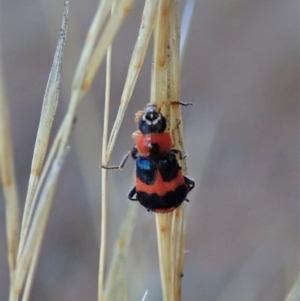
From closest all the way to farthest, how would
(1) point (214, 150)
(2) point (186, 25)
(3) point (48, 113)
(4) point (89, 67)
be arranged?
(4) point (89, 67)
(3) point (48, 113)
(2) point (186, 25)
(1) point (214, 150)

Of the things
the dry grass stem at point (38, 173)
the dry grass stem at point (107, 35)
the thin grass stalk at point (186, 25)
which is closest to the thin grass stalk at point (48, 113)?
the dry grass stem at point (38, 173)

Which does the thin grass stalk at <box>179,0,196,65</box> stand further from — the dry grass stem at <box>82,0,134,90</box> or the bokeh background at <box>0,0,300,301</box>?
the bokeh background at <box>0,0,300,301</box>

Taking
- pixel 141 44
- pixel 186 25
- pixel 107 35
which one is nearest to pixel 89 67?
pixel 107 35

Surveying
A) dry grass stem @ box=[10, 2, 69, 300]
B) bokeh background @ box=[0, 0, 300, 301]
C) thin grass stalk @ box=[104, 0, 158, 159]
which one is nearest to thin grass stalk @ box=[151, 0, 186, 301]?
thin grass stalk @ box=[104, 0, 158, 159]

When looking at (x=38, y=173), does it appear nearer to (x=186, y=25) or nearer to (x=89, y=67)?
(x=89, y=67)

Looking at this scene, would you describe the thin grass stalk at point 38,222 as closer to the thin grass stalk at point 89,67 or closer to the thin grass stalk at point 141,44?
the thin grass stalk at point 89,67

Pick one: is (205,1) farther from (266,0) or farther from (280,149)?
(280,149)

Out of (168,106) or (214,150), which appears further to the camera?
(214,150)

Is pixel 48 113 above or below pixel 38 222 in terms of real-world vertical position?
above

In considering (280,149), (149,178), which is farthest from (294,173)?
(149,178)
